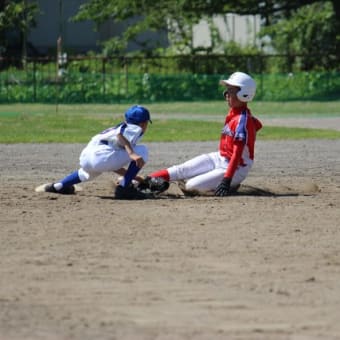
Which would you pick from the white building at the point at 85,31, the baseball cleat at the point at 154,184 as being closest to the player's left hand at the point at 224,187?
the baseball cleat at the point at 154,184

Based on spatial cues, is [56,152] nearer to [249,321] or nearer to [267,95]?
[249,321]

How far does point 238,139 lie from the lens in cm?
1356

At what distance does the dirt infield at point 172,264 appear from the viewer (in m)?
7.19

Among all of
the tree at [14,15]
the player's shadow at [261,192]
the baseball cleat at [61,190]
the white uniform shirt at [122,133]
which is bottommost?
the player's shadow at [261,192]

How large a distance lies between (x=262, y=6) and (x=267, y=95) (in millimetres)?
4341

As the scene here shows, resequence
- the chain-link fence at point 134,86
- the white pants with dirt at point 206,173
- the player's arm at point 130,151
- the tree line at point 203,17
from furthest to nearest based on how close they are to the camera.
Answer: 1. the tree line at point 203,17
2. the chain-link fence at point 134,86
3. the white pants with dirt at point 206,173
4. the player's arm at point 130,151

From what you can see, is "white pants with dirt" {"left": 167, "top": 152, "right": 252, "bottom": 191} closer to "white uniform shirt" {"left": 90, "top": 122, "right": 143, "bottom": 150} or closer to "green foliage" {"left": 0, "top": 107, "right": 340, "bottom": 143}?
"white uniform shirt" {"left": 90, "top": 122, "right": 143, "bottom": 150}

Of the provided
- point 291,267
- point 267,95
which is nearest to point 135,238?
point 291,267

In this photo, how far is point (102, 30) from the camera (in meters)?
71.2

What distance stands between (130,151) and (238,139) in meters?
1.20

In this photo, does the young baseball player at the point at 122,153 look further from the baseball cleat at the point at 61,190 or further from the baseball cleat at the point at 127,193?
the baseball cleat at the point at 61,190

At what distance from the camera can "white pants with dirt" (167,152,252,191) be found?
13.7 metres

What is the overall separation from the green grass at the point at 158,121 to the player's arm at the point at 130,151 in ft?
33.4

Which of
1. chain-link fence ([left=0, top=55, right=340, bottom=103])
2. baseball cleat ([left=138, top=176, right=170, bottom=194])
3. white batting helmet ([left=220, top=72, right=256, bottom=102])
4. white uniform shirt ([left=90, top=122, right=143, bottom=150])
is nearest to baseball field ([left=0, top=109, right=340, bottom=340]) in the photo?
baseball cleat ([left=138, top=176, right=170, bottom=194])
